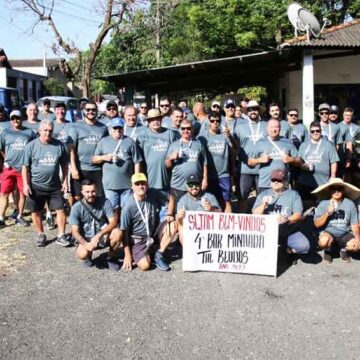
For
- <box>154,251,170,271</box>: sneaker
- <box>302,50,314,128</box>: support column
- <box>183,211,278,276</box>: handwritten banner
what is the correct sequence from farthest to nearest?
<box>302,50,314,128</box>: support column
<box>154,251,170,271</box>: sneaker
<box>183,211,278,276</box>: handwritten banner

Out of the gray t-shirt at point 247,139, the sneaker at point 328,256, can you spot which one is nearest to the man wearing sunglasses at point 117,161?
the gray t-shirt at point 247,139

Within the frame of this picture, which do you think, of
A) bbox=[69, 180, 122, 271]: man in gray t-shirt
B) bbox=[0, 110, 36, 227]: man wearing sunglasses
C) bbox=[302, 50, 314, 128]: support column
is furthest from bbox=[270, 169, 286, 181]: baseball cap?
bbox=[302, 50, 314, 128]: support column

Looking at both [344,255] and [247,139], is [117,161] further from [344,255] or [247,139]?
[344,255]

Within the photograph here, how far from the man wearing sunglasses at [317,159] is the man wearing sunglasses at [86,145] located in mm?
2820

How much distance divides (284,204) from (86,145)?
286 centimetres

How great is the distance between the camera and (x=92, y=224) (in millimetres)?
6047

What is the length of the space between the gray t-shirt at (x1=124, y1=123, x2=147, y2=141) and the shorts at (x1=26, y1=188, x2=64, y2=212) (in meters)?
1.24

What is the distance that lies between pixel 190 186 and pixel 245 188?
152 cm

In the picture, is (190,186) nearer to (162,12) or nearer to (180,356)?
(180,356)

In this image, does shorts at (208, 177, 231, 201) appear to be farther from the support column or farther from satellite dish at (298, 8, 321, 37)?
satellite dish at (298, 8, 321, 37)

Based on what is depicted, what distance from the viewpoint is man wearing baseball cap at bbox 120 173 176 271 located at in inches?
234

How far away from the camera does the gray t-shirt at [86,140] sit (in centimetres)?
714

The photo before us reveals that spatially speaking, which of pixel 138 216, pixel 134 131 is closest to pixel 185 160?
pixel 138 216

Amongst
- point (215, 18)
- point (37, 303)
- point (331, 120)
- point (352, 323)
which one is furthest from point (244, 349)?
point (215, 18)
